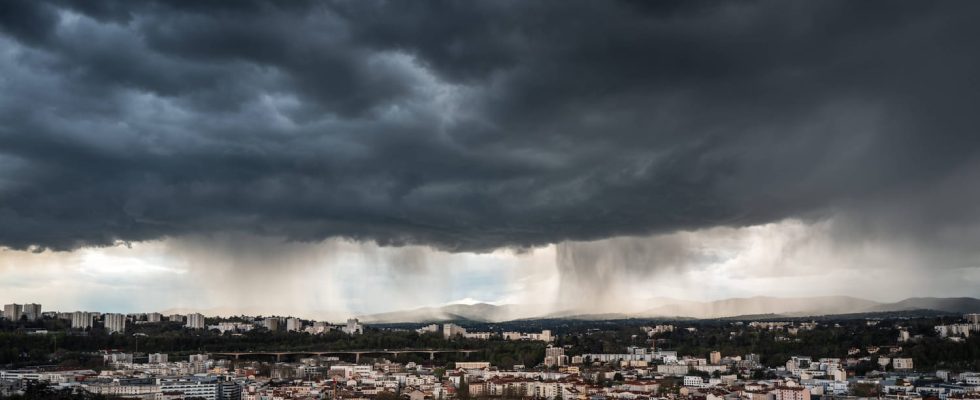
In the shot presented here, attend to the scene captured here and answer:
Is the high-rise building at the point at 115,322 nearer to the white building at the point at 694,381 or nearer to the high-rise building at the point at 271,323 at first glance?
the high-rise building at the point at 271,323

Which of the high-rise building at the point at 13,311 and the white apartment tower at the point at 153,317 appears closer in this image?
the high-rise building at the point at 13,311

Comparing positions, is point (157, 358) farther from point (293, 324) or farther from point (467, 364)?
point (293, 324)

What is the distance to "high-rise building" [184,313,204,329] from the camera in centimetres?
13162

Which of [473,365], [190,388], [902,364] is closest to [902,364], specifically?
[902,364]

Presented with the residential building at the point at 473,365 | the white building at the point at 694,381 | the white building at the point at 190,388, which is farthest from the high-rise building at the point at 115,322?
the white building at the point at 694,381

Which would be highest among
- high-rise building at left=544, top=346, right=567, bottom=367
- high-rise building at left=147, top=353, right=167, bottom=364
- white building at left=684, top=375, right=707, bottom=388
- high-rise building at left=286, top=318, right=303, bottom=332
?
high-rise building at left=286, top=318, right=303, bottom=332

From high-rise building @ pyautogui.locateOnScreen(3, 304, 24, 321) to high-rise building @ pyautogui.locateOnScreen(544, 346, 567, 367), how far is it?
72.5 m

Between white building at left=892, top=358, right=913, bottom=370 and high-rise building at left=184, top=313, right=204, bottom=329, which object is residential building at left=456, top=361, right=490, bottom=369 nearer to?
white building at left=892, top=358, right=913, bottom=370

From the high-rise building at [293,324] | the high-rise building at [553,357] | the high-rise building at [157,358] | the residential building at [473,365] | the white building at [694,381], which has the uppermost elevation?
the high-rise building at [293,324]

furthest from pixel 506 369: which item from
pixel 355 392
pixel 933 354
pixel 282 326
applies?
pixel 282 326

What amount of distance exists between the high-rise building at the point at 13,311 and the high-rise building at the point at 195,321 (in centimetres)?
2141

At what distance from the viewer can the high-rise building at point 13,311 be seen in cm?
11960

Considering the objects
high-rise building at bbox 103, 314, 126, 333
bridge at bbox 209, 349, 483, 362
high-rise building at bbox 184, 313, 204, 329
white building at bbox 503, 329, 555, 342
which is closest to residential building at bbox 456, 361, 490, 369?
bridge at bbox 209, 349, 483, 362

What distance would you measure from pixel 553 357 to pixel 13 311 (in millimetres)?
76079
